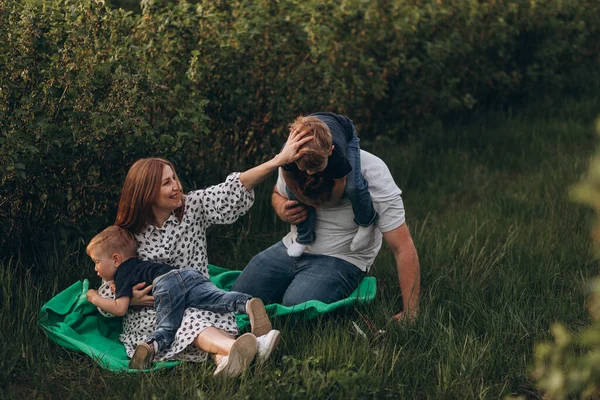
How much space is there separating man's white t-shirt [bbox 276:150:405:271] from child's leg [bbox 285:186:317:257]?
0.05 meters

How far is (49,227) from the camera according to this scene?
15.9 feet

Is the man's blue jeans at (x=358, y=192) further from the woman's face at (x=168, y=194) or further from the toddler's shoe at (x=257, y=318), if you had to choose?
the woman's face at (x=168, y=194)

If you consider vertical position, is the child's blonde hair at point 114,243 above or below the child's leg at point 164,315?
above

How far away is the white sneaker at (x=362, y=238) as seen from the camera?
4324mm

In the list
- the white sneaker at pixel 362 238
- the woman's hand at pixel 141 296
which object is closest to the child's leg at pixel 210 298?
the woman's hand at pixel 141 296

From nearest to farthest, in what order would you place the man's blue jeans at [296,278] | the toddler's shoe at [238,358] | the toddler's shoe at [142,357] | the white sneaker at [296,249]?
the toddler's shoe at [238,358] → the toddler's shoe at [142,357] → the man's blue jeans at [296,278] → the white sneaker at [296,249]

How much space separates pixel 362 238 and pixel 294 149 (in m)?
0.70

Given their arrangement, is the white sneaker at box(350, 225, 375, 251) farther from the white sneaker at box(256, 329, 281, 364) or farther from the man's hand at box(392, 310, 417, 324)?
the white sneaker at box(256, 329, 281, 364)

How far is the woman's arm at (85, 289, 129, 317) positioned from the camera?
407cm

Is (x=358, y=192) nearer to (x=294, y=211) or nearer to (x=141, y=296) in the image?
(x=294, y=211)

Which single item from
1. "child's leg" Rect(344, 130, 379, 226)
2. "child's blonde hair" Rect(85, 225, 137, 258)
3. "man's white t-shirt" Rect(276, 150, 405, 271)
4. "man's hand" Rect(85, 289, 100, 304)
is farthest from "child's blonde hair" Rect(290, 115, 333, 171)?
"man's hand" Rect(85, 289, 100, 304)

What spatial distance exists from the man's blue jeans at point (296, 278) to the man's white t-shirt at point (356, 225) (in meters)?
0.05

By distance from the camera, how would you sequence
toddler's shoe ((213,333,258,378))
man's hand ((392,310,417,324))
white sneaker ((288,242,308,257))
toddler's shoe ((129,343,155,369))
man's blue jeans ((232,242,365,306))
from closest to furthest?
toddler's shoe ((213,333,258,378))
toddler's shoe ((129,343,155,369))
man's hand ((392,310,417,324))
man's blue jeans ((232,242,365,306))
white sneaker ((288,242,308,257))

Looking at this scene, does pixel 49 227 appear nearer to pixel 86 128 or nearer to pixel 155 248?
pixel 86 128
